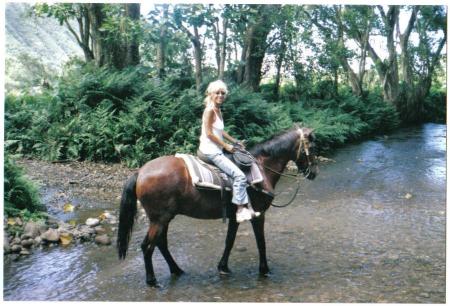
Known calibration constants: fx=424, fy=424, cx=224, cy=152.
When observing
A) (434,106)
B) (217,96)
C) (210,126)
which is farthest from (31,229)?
(434,106)

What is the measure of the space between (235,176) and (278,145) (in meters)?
0.89

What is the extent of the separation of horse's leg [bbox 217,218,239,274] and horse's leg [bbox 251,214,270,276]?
248mm

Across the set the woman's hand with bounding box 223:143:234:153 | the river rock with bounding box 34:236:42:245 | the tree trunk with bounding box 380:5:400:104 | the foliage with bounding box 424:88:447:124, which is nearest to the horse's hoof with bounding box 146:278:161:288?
the woman's hand with bounding box 223:143:234:153

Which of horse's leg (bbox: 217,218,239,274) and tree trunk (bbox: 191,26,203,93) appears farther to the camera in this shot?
tree trunk (bbox: 191,26,203,93)

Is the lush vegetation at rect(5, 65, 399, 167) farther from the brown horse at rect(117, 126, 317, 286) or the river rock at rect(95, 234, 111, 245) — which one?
the brown horse at rect(117, 126, 317, 286)

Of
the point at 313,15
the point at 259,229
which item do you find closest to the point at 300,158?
the point at 259,229

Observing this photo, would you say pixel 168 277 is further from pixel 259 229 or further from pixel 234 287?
pixel 259 229

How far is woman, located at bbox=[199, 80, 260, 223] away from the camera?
502 centimetres

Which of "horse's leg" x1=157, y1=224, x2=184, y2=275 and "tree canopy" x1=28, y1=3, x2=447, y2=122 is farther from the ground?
"tree canopy" x1=28, y1=3, x2=447, y2=122

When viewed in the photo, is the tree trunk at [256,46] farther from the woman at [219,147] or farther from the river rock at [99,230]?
the woman at [219,147]

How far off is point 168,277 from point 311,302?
184 centimetres

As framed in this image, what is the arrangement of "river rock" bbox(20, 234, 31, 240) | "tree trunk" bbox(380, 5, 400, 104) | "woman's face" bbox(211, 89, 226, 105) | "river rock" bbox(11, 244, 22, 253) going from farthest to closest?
"tree trunk" bbox(380, 5, 400, 104) < "river rock" bbox(20, 234, 31, 240) < "river rock" bbox(11, 244, 22, 253) < "woman's face" bbox(211, 89, 226, 105)

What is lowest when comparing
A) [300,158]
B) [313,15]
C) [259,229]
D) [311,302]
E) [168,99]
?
[311,302]

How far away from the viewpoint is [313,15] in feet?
74.7
